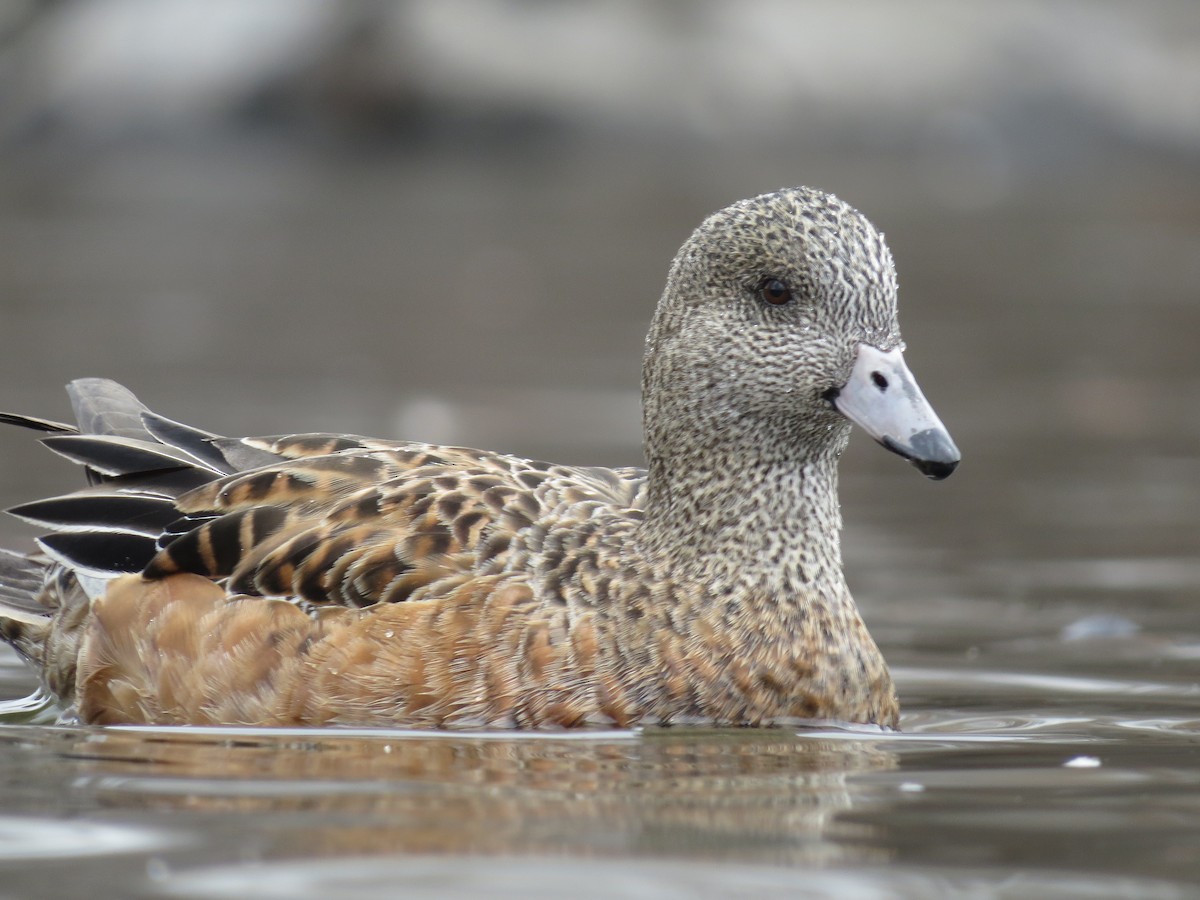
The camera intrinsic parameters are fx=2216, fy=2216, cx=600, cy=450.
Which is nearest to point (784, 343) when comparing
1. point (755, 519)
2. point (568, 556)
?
point (755, 519)

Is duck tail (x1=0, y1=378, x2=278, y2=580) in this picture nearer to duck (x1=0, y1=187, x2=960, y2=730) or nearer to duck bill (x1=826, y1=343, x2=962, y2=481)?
duck (x1=0, y1=187, x2=960, y2=730)

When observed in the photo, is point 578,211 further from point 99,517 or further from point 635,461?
point 99,517

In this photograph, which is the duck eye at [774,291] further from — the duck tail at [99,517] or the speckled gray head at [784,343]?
the duck tail at [99,517]

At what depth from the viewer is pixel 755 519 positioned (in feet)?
20.8

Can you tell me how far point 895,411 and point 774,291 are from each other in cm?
58

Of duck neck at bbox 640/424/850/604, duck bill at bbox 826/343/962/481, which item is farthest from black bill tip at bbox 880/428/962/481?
duck neck at bbox 640/424/850/604

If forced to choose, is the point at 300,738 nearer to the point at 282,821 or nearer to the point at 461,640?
the point at 461,640

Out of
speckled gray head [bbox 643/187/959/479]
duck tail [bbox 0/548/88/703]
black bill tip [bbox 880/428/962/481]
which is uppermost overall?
speckled gray head [bbox 643/187/959/479]

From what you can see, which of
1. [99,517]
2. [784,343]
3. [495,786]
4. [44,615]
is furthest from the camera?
[44,615]

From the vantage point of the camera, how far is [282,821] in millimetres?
4531

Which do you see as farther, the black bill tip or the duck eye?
the duck eye

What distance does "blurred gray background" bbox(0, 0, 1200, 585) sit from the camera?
1160 cm

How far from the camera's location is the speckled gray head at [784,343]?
6.00 m

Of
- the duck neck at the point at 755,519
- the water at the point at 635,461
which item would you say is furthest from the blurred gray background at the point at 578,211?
the duck neck at the point at 755,519
